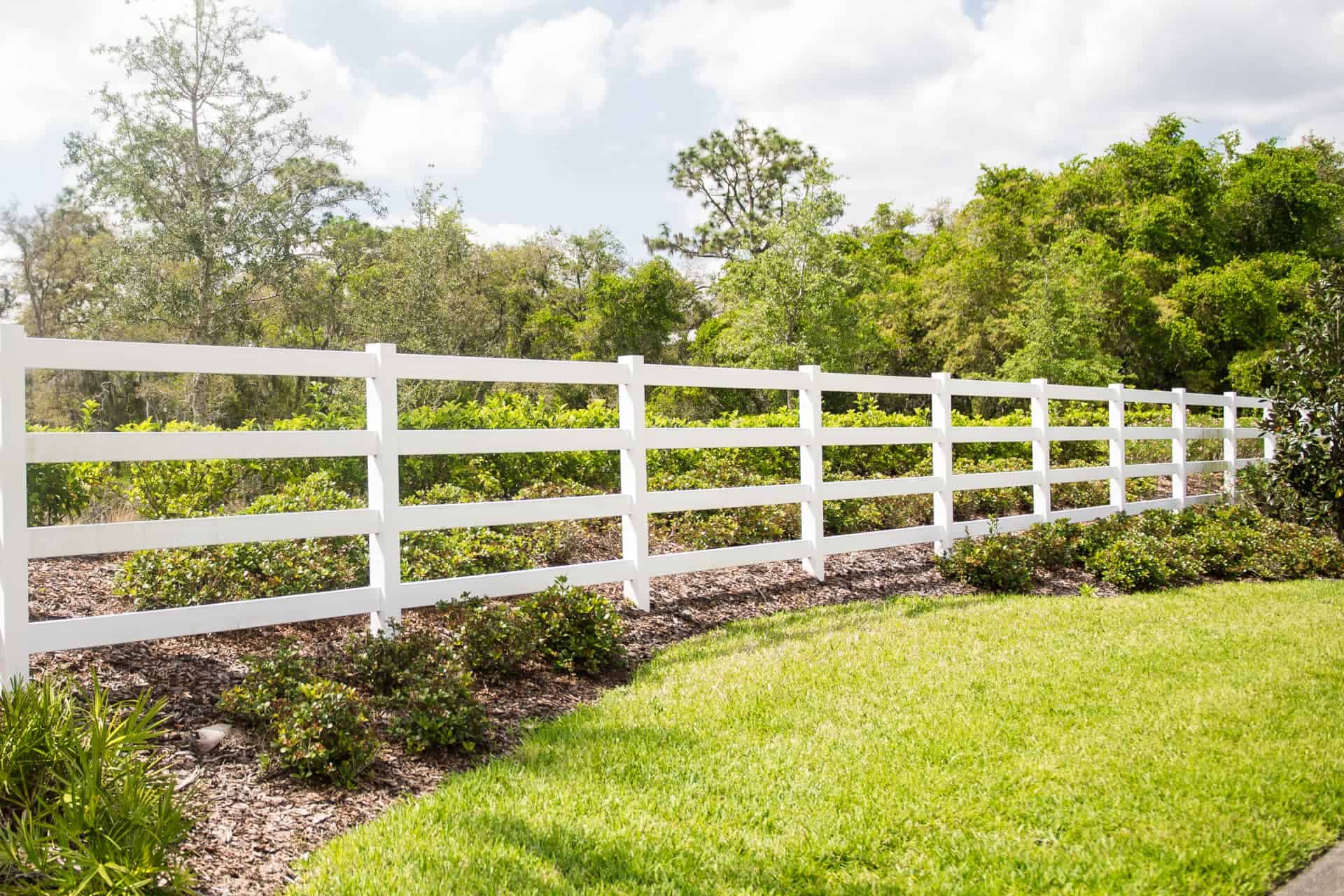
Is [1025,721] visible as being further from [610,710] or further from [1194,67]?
[1194,67]

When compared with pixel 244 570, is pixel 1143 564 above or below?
below

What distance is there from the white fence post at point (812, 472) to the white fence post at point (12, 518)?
593 cm

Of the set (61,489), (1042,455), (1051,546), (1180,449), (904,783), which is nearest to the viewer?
(904,783)

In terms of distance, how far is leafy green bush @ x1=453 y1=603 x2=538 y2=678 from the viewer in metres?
5.21

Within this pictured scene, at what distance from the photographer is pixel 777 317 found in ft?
81.5

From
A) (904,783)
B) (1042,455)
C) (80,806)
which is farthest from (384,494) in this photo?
(1042,455)

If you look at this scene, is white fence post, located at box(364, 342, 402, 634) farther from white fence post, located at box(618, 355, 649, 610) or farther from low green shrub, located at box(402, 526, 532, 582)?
white fence post, located at box(618, 355, 649, 610)

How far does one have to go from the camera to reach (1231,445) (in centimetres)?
1389

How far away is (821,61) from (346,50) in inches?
441

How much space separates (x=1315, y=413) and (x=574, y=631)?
9956 millimetres

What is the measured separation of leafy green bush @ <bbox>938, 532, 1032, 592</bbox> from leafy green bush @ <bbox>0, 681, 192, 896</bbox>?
7.03 metres

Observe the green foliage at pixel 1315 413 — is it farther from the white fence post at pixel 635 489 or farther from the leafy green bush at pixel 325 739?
the leafy green bush at pixel 325 739

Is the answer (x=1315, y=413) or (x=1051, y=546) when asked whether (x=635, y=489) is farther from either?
(x=1315, y=413)

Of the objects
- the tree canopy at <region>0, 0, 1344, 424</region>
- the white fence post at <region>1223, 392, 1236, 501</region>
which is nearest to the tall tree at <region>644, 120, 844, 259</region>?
the tree canopy at <region>0, 0, 1344, 424</region>
